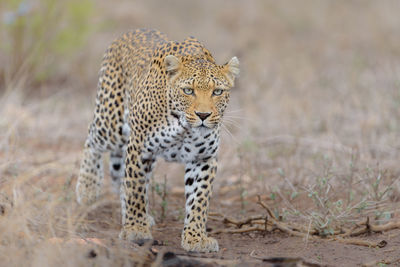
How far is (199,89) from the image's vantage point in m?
5.26

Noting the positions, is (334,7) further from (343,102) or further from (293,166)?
(293,166)

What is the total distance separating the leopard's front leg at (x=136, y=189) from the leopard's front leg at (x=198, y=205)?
1.32ft

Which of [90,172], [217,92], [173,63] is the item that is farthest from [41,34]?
[217,92]

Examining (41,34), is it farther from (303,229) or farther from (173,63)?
(303,229)

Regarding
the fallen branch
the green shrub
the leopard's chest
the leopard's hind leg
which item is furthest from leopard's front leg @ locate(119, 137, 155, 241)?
the green shrub

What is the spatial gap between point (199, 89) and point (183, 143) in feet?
1.92

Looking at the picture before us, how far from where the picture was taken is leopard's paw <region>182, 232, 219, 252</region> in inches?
216

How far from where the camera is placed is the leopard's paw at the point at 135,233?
576cm

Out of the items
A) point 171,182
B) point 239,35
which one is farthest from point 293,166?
point 239,35

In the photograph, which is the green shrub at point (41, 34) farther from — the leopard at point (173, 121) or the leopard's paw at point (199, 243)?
the leopard's paw at point (199, 243)

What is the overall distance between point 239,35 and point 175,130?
12.1 meters

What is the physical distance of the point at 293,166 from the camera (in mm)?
7641

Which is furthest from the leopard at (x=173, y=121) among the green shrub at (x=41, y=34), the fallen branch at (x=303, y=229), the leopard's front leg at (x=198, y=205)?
the green shrub at (x=41, y=34)

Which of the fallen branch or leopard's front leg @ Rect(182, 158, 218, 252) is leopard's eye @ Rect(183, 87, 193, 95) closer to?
leopard's front leg @ Rect(182, 158, 218, 252)
